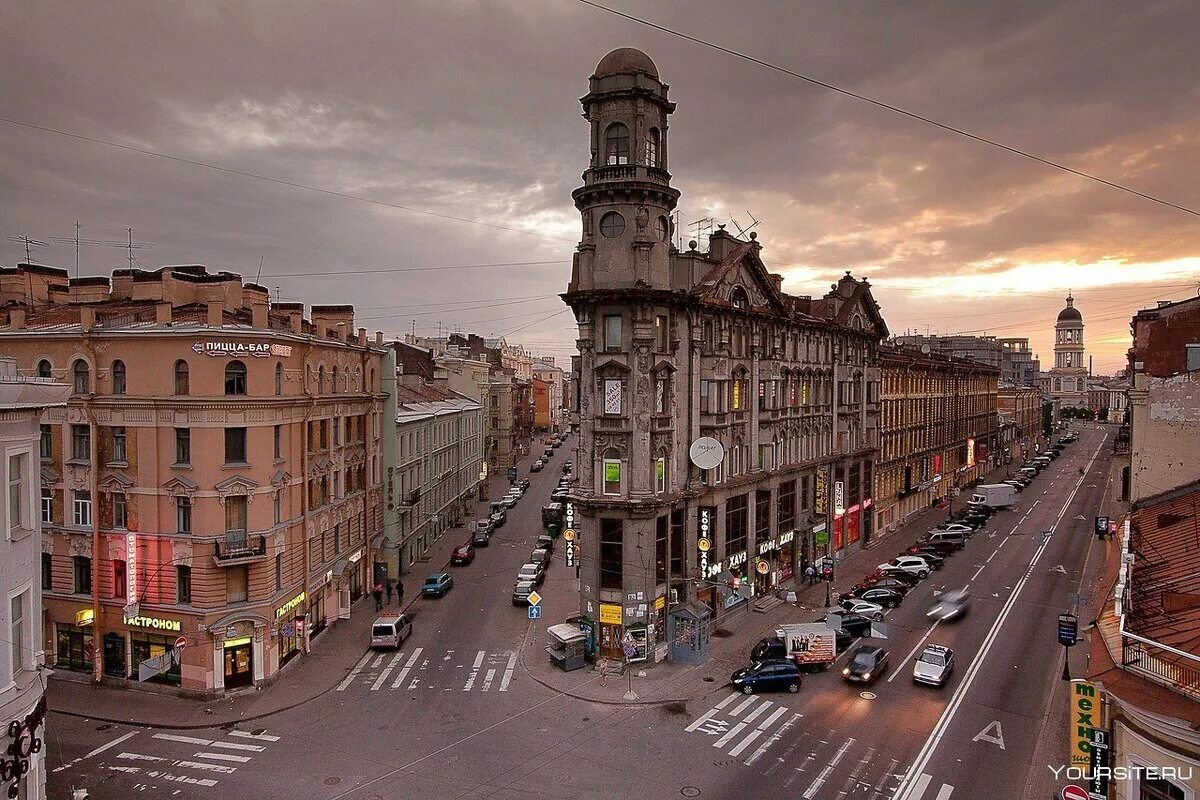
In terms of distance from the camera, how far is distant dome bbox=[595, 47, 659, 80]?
37.0 m

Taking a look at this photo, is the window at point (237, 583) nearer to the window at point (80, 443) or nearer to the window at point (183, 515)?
the window at point (183, 515)

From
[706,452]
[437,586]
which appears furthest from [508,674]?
[706,452]

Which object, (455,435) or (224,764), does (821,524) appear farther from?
(224,764)

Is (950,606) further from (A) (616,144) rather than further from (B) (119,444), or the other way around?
(B) (119,444)

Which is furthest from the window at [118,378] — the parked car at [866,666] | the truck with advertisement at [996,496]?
the truck with advertisement at [996,496]

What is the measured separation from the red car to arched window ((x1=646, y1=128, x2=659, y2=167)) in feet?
112

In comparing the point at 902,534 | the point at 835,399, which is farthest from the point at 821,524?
the point at 902,534

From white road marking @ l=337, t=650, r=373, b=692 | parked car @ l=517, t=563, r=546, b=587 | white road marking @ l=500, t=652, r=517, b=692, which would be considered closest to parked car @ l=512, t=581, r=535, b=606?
parked car @ l=517, t=563, r=546, b=587

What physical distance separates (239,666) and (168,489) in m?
8.73

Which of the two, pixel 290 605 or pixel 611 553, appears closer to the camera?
pixel 290 605

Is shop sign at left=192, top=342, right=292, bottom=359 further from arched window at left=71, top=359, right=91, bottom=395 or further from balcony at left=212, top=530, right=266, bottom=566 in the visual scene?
balcony at left=212, top=530, right=266, bottom=566

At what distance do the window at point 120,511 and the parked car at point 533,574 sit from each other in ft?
76.8

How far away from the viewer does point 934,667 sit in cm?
3272

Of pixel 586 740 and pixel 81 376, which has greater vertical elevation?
pixel 81 376
